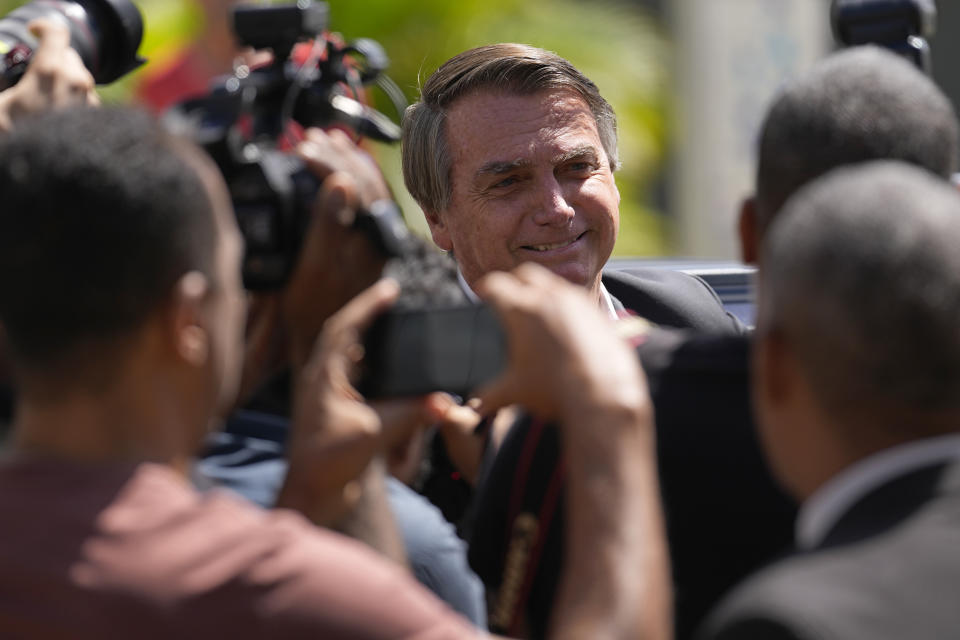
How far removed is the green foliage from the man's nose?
5959 mm

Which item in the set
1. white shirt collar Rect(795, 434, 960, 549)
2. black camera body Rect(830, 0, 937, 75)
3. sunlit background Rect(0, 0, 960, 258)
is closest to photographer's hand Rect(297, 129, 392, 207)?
white shirt collar Rect(795, 434, 960, 549)

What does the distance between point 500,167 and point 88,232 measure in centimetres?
204

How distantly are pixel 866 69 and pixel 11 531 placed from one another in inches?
48.2

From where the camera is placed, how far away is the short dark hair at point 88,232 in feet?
5.11

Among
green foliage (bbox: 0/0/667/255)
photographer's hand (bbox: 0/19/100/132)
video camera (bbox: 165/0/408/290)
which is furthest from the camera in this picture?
green foliage (bbox: 0/0/667/255)

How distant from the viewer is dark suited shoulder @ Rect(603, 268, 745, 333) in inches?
135

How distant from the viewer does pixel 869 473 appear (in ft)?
4.94

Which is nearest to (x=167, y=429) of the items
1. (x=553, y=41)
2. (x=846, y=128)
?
(x=846, y=128)

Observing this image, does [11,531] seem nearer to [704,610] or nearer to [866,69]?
[704,610]

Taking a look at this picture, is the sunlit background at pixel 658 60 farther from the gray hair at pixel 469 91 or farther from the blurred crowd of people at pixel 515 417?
the blurred crowd of people at pixel 515 417

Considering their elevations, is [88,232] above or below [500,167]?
above

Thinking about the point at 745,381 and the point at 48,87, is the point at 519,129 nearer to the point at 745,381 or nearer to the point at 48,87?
the point at 48,87

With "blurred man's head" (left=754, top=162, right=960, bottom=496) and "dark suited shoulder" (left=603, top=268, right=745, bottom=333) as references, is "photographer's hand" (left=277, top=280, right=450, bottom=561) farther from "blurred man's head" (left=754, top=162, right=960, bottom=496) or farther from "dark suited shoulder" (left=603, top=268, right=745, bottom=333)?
"dark suited shoulder" (left=603, top=268, right=745, bottom=333)

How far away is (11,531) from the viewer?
152 centimetres
